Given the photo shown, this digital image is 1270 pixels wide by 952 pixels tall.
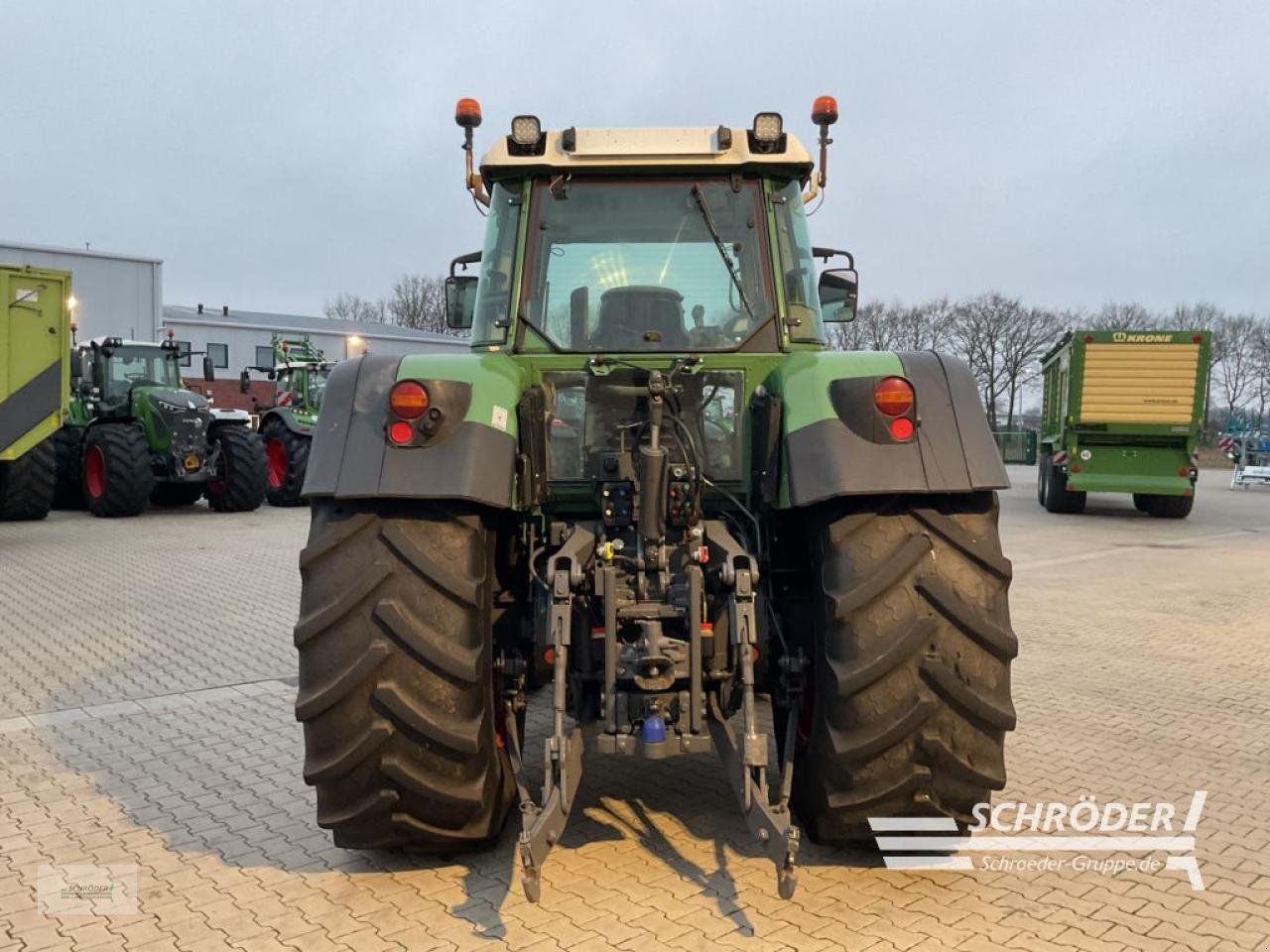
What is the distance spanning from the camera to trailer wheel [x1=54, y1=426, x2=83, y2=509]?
15.5 m

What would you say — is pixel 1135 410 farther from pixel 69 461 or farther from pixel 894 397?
pixel 69 461

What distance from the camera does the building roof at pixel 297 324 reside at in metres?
40.9

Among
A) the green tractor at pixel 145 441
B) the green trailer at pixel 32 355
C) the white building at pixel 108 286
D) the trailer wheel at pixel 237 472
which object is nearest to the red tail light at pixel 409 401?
the green trailer at pixel 32 355

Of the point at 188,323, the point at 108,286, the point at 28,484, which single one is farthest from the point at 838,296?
the point at 188,323

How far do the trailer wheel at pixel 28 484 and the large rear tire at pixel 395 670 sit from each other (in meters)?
12.2

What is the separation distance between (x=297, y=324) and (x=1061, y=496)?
3783cm

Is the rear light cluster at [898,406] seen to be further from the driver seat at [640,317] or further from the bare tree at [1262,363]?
the bare tree at [1262,363]

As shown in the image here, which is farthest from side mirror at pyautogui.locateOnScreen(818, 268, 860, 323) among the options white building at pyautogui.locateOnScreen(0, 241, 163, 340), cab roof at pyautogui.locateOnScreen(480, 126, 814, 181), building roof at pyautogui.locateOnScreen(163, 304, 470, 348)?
building roof at pyautogui.locateOnScreen(163, 304, 470, 348)

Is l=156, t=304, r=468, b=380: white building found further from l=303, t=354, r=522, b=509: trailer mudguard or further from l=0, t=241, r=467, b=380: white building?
l=303, t=354, r=522, b=509: trailer mudguard

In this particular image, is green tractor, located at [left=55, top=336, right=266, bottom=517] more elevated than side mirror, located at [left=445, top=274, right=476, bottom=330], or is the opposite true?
side mirror, located at [left=445, top=274, right=476, bottom=330]

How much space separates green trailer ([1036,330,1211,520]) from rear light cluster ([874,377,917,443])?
45.7 ft

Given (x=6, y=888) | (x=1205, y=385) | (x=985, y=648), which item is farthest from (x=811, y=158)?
(x=1205, y=385)

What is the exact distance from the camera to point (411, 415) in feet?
10.0

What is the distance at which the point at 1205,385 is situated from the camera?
14.9 metres
